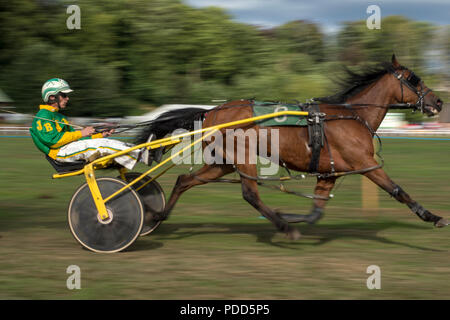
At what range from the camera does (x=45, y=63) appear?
46.7 meters

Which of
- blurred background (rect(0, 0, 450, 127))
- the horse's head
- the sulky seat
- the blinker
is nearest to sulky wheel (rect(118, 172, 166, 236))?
the sulky seat

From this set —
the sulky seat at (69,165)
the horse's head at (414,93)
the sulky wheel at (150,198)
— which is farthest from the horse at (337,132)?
the sulky seat at (69,165)

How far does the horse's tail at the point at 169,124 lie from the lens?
7004mm

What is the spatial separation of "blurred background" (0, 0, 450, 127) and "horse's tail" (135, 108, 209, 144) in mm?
39969

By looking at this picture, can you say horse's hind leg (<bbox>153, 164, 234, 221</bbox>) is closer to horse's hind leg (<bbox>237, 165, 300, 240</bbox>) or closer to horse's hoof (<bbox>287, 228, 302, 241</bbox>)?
A: horse's hind leg (<bbox>237, 165, 300, 240</bbox>)

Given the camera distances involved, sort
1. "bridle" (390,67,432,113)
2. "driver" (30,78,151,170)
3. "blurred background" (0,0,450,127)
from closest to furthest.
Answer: "driver" (30,78,151,170) < "bridle" (390,67,432,113) < "blurred background" (0,0,450,127)

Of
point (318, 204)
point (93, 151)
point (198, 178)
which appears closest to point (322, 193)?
point (318, 204)

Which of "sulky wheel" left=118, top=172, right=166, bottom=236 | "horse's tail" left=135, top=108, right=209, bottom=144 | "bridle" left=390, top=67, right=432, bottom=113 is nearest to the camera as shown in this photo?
"bridle" left=390, top=67, right=432, bottom=113

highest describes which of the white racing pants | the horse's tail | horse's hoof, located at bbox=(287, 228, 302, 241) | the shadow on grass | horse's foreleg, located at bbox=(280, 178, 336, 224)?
the horse's tail

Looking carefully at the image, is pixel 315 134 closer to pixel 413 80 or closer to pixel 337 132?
pixel 337 132

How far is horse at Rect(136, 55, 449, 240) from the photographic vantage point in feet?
21.6

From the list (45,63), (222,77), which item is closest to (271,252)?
(45,63)

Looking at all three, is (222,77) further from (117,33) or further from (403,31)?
(403,31)
